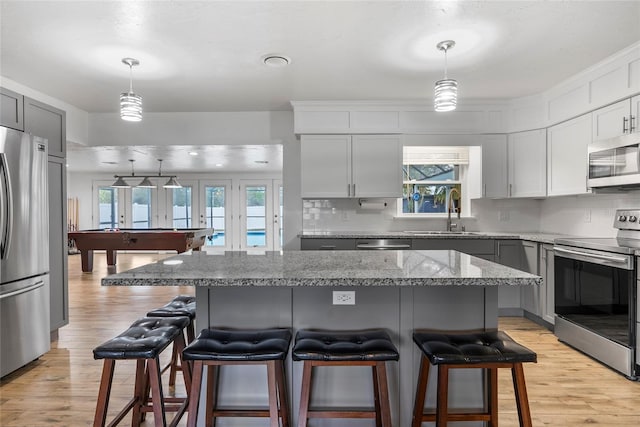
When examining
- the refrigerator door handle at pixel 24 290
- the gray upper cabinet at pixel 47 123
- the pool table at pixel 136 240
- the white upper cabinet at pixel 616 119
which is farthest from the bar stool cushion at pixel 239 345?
the pool table at pixel 136 240

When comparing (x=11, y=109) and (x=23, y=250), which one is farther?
(x=11, y=109)

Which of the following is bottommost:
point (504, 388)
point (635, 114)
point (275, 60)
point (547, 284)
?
point (504, 388)

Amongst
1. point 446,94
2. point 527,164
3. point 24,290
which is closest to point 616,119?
point 527,164

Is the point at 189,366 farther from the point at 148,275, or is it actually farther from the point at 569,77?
the point at 569,77

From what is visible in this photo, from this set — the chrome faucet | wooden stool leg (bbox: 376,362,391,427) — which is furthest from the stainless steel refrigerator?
the chrome faucet

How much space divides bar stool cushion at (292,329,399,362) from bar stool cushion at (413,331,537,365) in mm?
163

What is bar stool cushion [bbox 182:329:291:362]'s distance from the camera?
1.50 m

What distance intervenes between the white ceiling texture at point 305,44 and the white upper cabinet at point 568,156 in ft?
1.61

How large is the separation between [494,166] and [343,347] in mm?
3561

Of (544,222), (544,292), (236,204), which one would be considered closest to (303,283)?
(544,292)

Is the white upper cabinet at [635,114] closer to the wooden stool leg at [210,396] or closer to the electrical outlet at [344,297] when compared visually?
the electrical outlet at [344,297]

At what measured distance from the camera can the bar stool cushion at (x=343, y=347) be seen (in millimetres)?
1500

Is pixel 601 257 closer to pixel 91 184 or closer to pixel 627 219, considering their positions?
pixel 627 219

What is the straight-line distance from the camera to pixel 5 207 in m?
2.53
